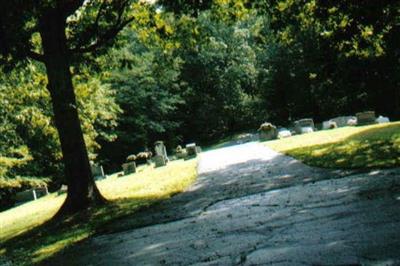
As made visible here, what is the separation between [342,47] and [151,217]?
7.80 meters

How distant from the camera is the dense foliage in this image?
16703mm

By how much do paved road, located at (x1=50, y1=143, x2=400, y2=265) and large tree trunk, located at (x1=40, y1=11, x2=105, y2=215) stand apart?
3.09 metres

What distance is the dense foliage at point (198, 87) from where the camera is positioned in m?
16.7

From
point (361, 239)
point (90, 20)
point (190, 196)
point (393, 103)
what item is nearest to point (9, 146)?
point (90, 20)

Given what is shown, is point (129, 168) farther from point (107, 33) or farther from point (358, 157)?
point (358, 157)

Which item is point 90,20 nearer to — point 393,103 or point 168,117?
point 393,103

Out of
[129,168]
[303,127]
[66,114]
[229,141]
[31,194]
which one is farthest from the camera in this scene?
[229,141]

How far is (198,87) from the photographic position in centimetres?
5525

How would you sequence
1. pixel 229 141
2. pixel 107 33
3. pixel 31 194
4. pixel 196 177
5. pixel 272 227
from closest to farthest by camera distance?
pixel 272 227, pixel 107 33, pixel 196 177, pixel 31 194, pixel 229 141

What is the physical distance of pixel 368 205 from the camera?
629 cm

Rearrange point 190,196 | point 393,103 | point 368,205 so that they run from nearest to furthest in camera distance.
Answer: point 368,205 → point 190,196 → point 393,103

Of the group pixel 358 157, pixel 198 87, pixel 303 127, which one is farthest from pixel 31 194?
pixel 198 87

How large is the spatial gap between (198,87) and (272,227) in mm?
49636

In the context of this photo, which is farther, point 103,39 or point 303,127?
point 303,127
